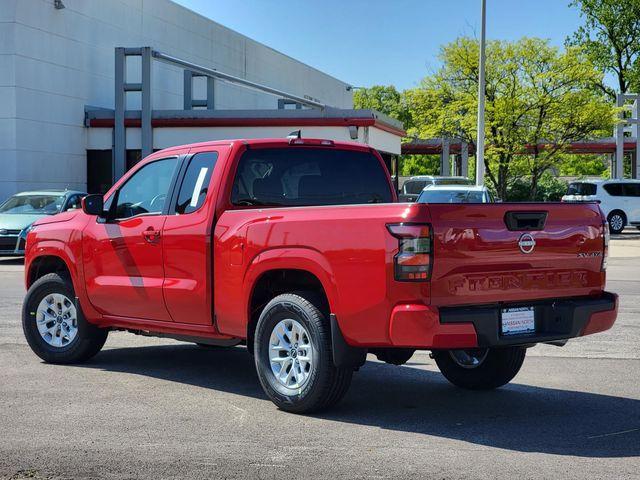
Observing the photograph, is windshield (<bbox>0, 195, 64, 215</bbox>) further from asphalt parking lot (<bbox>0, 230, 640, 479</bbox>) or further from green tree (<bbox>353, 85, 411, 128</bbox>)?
green tree (<bbox>353, 85, 411, 128</bbox>)

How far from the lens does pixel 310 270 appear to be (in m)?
6.63

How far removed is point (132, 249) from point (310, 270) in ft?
6.96

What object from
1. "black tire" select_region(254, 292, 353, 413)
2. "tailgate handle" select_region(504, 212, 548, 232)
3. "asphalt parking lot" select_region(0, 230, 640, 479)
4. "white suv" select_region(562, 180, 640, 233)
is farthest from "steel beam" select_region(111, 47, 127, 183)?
"tailgate handle" select_region(504, 212, 548, 232)

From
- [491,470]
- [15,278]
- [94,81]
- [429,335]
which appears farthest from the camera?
[94,81]

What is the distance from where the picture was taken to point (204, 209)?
298 inches

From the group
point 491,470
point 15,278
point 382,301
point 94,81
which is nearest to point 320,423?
point 382,301

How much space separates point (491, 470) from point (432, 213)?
1575mm

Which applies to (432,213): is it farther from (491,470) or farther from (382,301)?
(491,470)

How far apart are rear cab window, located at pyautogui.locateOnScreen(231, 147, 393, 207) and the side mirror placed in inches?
56.8

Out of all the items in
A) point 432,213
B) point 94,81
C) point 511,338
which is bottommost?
point 511,338

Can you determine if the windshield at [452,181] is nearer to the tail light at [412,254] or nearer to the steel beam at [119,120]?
the steel beam at [119,120]

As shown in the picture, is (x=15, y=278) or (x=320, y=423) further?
(x=15, y=278)

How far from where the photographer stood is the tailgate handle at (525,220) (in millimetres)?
6398

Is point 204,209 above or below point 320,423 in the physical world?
above
